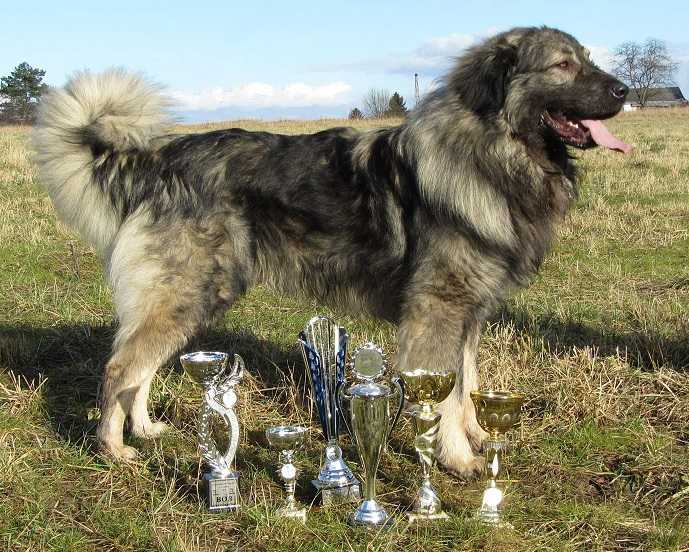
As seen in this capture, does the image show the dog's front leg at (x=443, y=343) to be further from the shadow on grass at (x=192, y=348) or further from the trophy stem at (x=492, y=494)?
the shadow on grass at (x=192, y=348)

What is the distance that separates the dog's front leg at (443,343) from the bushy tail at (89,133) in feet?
5.46

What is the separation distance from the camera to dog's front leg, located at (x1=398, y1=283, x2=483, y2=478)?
3.54m

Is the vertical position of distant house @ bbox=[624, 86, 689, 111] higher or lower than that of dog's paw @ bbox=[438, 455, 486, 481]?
higher

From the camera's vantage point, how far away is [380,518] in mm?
2961

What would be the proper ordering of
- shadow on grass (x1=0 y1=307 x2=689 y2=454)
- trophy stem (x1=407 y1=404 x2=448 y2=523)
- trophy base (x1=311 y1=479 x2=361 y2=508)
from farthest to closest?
shadow on grass (x1=0 y1=307 x2=689 y2=454), trophy base (x1=311 y1=479 x2=361 y2=508), trophy stem (x1=407 y1=404 x2=448 y2=523)

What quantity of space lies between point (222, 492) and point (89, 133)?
6.56ft

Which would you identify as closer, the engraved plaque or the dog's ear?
the engraved plaque

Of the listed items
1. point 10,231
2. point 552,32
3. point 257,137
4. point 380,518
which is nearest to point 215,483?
point 380,518

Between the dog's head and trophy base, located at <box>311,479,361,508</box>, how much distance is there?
1.84 metres

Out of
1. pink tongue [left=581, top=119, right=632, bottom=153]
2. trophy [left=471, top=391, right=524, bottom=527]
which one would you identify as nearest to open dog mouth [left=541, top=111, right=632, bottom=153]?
pink tongue [left=581, top=119, right=632, bottom=153]

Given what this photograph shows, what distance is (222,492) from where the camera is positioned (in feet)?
10.1

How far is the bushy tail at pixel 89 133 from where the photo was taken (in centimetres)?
389

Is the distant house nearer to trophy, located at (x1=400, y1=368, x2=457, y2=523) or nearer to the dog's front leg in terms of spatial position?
the dog's front leg

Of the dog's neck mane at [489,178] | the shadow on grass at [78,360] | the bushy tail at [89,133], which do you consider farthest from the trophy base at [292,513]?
the bushy tail at [89,133]
